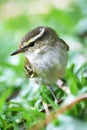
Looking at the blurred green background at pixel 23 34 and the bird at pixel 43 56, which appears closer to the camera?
the blurred green background at pixel 23 34

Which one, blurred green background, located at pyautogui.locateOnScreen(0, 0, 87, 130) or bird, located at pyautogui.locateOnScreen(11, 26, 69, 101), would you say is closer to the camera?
blurred green background, located at pyautogui.locateOnScreen(0, 0, 87, 130)

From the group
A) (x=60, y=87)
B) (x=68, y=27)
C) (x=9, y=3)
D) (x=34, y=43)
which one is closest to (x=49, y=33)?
(x=34, y=43)

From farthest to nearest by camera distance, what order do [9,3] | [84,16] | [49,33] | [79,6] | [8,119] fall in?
1. [9,3]
2. [79,6]
3. [84,16]
4. [49,33]
5. [8,119]

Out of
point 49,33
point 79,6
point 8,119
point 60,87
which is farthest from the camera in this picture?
point 79,6

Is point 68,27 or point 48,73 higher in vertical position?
point 68,27

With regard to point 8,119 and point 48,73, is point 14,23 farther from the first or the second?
point 8,119
